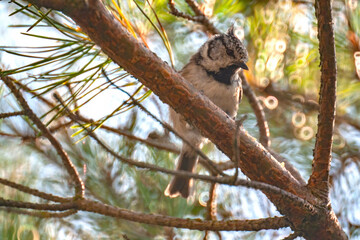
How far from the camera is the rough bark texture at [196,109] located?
1.40 meters

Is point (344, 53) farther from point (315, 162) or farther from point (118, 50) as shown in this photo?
point (118, 50)

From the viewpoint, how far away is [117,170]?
2.79 metres

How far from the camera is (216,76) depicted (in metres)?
2.65

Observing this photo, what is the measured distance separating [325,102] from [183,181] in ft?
4.43

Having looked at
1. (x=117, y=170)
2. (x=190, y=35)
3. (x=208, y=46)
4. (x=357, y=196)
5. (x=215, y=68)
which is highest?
(x=190, y=35)

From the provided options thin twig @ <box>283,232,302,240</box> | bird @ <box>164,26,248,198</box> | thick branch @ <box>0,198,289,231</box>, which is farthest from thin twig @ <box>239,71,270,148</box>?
thick branch @ <box>0,198,289,231</box>

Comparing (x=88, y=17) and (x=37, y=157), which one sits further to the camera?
(x=37, y=157)

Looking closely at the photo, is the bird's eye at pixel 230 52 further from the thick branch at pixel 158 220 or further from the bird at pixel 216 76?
the thick branch at pixel 158 220

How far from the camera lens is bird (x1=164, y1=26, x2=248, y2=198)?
2580 mm

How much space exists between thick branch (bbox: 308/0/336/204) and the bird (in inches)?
38.5

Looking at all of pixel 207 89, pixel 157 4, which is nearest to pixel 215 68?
pixel 207 89

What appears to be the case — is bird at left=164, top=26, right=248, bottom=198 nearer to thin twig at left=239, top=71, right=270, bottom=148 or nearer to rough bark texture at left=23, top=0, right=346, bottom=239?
thin twig at left=239, top=71, right=270, bottom=148

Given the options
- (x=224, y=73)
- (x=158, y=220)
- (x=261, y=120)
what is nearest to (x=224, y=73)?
(x=224, y=73)

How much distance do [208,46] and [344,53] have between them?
808 millimetres
